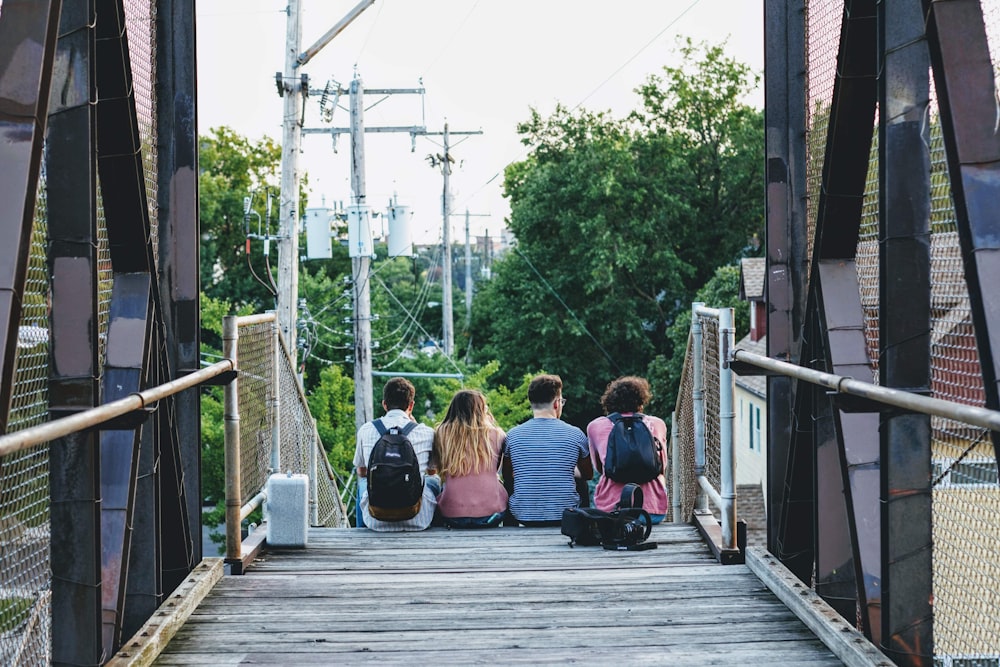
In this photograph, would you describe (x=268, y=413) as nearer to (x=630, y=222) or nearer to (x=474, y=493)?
(x=474, y=493)

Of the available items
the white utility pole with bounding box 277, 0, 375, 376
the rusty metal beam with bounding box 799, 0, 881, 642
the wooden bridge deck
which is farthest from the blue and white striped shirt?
the white utility pole with bounding box 277, 0, 375, 376

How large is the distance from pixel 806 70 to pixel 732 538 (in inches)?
85.9

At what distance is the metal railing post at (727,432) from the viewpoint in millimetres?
5340

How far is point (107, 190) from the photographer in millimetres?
4125

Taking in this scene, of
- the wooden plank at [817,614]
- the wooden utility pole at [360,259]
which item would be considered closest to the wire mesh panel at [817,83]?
the wooden plank at [817,614]

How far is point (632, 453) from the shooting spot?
21.3 feet

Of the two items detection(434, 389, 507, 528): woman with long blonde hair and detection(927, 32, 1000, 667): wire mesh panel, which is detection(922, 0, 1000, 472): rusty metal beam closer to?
detection(927, 32, 1000, 667): wire mesh panel

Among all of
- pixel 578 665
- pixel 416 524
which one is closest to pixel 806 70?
pixel 578 665

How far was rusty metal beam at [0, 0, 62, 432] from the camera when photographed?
98.6 inches

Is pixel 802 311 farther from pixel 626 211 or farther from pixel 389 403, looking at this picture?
pixel 626 211

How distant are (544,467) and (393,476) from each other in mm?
1003

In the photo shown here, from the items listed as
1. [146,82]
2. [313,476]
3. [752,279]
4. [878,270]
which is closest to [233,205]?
[752,279]

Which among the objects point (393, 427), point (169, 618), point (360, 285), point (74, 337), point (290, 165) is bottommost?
point (169, 618)

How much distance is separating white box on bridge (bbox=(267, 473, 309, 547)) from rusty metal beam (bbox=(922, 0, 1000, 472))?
3906mm
